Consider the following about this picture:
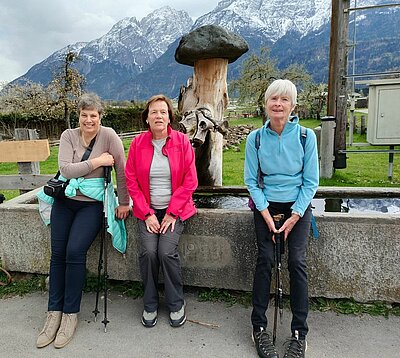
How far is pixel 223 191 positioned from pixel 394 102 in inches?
154

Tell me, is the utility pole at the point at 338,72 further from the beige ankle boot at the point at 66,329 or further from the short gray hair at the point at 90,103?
the beige ankle boot at the point at 66,329

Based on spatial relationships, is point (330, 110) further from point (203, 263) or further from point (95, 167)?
point (95, 167)

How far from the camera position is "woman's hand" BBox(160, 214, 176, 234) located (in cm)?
309

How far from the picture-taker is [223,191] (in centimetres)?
488

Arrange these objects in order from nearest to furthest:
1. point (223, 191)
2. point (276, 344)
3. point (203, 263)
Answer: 1. point (276, 344)
2. point (203, 263)
3. point (223, 191)

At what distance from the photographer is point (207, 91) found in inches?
Answer: 191

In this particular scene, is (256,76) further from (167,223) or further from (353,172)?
(167,223)

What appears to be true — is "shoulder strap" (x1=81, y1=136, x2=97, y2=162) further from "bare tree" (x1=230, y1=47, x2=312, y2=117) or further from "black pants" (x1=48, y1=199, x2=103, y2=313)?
"bare tree" (x1=230, y1=47, x2=312, y2=117)

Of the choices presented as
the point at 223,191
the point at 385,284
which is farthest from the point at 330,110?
the point at 385,284

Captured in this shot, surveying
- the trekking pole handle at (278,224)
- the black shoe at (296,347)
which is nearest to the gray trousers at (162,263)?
the trekking pole handle at (278,224)

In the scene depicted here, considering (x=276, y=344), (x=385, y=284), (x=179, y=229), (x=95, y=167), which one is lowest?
(x=276, y=344)

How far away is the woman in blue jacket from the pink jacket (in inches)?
20.6

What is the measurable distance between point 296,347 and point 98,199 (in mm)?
1906

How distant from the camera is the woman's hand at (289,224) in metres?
2.80
